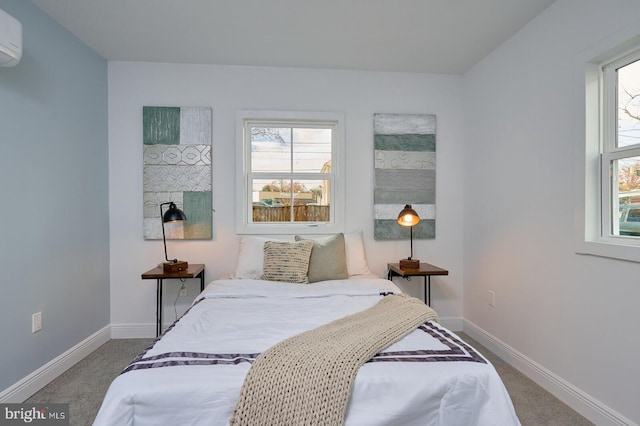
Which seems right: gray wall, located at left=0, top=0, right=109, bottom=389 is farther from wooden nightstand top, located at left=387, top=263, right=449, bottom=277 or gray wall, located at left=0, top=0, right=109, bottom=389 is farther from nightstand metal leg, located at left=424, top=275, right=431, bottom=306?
nightstand metal leg, located at left=424, top=275, right=431, bottom=306

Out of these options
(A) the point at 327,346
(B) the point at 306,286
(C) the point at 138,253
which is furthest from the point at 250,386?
(C) the point at 138,253

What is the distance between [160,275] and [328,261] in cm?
138

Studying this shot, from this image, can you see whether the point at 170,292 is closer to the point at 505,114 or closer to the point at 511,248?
the point at 511,248

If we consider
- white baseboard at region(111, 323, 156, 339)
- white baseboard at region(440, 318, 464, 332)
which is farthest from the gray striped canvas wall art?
white baseboard at region(111, 323, 156, 339)

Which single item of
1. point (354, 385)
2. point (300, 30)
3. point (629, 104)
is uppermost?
point (300, 30)

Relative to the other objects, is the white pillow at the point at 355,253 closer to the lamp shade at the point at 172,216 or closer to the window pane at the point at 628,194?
the lamp shade at the point at 172,216

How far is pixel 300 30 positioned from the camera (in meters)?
2.49

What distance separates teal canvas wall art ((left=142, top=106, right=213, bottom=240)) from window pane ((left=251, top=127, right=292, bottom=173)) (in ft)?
1.44

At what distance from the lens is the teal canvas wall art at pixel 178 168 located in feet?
9.91

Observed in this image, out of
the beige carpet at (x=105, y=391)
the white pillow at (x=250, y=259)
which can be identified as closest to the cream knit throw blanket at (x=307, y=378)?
the beige carpet at (x=105, y=391)

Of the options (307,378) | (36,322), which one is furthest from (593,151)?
(36,322)

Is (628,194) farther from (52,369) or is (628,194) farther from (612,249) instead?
(52,369)
